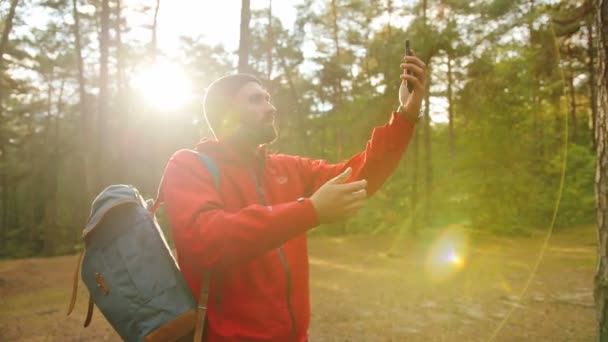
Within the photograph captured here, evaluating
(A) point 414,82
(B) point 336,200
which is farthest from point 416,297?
(B) point 336,200

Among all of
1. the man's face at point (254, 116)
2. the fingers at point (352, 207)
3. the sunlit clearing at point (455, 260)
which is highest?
the man's face at point (254, 116)

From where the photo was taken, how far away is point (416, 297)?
7.85 m

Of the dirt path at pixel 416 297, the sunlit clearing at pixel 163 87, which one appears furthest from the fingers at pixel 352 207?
the sunlit clearing at pixel 163 87

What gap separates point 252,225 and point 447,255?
39.3 feet

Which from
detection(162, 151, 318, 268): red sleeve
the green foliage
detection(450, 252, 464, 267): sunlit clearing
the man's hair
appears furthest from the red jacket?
detection(450, 252, 464, 267): sunlit clearing

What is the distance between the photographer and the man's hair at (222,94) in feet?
6.85

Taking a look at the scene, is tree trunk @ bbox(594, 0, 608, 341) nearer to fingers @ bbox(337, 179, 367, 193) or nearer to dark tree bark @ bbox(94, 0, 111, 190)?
Answer: fingers @ bbox(337, 179, 367, 193)

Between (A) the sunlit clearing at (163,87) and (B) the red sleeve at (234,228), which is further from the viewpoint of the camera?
(A) the sunlit clearing at (163,87)

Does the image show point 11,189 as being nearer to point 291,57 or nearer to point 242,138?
point 291,57

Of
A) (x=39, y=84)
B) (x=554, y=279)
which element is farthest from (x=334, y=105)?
(x=39, y=84)

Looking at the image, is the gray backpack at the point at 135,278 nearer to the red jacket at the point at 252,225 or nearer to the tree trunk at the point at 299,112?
the red jacket at the point at 252,225

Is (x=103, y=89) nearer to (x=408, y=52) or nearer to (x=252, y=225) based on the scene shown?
(x=408, y=52)

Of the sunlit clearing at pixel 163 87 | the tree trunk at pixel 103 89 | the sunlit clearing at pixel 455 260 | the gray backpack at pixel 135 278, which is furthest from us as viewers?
the sunlit clearing at pixel 163 87

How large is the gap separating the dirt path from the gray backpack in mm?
4617
